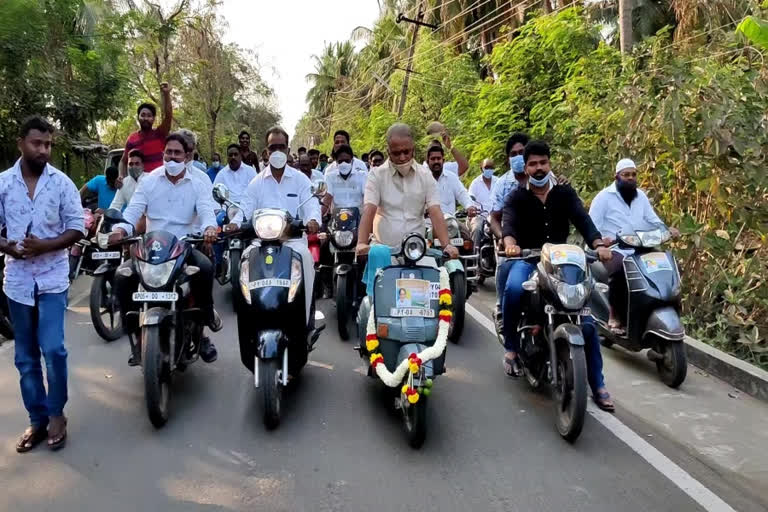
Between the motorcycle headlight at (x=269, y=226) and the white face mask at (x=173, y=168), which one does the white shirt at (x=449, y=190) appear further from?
the motorcycle headlight at (x=269, y=226)

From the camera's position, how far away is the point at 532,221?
529cm

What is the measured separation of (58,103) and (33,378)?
11.1m

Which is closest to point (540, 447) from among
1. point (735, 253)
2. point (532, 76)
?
point (735, 253)

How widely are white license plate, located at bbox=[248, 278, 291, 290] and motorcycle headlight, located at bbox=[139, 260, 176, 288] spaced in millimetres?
617

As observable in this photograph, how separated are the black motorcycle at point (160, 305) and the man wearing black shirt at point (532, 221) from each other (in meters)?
2.45

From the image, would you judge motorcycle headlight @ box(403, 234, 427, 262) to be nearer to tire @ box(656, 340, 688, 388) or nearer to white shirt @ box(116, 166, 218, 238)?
white shirt @ box(116, 166, 218, 238)

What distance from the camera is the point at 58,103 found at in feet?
44.7

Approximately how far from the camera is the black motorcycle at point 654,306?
538 centimetres

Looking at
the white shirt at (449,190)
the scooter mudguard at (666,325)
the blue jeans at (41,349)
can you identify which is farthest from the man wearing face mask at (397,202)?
the white shirt at (449,190)

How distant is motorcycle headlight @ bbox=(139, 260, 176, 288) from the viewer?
15.4 ft

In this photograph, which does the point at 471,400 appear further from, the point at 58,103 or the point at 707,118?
the point at 58,103

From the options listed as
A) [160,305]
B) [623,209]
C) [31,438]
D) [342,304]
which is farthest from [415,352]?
[623,209]

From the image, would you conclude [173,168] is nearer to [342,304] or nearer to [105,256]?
[105,256]

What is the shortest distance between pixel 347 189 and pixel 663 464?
5.73 meters
